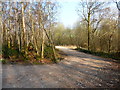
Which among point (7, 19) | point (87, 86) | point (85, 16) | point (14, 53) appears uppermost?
point (85, 16)

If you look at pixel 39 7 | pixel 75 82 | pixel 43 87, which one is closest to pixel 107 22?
pixel 39 7

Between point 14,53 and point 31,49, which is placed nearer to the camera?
point 14,53

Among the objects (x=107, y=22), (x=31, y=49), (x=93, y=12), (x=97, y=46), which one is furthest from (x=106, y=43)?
(x=31, y=49)

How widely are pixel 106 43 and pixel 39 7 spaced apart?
37.8 ft

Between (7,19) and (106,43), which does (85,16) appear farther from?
(7,19)

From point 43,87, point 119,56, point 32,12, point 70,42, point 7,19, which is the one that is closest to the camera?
point 43,87

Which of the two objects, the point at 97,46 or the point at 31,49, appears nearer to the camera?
the point at 31,49

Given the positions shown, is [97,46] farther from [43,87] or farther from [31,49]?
[43,87]

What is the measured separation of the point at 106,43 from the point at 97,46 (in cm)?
138

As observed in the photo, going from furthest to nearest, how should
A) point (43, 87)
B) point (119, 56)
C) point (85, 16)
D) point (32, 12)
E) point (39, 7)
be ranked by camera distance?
point (85, 16) → point (119, 56) → point (32, 12) → point (39, 7) → point (43, 87)

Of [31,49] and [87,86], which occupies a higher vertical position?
[31,49]

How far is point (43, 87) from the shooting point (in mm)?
3459

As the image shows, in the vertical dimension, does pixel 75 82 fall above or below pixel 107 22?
below

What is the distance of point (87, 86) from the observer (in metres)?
3.59
